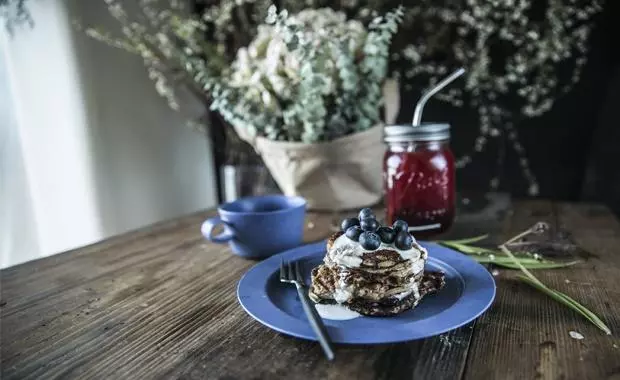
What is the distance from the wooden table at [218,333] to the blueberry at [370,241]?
11 centimetres

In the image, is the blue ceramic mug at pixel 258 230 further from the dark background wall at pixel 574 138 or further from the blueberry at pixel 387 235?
the dark background wall at pixel 574 138

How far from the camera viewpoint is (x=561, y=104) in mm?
1447

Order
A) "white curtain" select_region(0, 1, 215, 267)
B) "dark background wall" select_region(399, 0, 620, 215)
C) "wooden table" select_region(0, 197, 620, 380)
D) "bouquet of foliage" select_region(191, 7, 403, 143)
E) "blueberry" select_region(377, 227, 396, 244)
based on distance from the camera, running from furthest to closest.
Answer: "dark background wall" select_region(399, 0, 620, 215) → "white curtain" select_region(0, 1, 215, 267) → "bouquet of foliage" select_region(191, 7, 403, 143) → "blueberry" select_region(377, 227, 396, 244) → "wooden table" select_region(0, 197, 620, 380)

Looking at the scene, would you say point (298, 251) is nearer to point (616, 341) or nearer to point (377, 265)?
point (377, 265)

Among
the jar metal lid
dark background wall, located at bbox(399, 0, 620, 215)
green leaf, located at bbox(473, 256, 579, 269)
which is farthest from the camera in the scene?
dark background wall, located at bbox(399, 0, 620, 215)

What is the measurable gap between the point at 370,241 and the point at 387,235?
3 centimetres

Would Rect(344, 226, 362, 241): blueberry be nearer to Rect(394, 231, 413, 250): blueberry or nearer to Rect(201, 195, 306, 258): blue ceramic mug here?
Rect(394, 231, 413, 250): blueberry

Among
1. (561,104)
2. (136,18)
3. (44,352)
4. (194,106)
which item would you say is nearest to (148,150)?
(194,106)

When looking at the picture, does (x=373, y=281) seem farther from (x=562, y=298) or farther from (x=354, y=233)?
(x=562, y=298)

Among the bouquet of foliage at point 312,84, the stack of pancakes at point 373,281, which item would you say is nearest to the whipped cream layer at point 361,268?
the stack of pancakes at point 373,281

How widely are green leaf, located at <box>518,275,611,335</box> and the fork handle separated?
0.28 metres

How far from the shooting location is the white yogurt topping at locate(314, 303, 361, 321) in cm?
47

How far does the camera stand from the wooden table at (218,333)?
15.5 inches

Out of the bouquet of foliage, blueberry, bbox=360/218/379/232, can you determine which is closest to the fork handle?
blueberry, bbox=360/218/379/232
